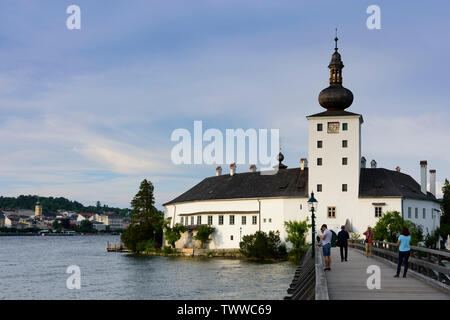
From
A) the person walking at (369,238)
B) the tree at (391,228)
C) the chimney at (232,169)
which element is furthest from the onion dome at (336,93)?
the person walking at (369,238)

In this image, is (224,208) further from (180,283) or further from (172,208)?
(180,283)

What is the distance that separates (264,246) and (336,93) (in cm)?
1951

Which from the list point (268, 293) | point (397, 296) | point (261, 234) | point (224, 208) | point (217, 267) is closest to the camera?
point (397, 296)

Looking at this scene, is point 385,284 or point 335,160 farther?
point 335,160

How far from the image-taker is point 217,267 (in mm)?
54938

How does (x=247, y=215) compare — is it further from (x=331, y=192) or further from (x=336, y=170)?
(x=336, y=170)

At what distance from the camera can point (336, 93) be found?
6569 centimetres

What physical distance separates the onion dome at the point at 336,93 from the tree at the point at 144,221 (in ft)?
101

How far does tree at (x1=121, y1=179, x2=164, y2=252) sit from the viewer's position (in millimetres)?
83688

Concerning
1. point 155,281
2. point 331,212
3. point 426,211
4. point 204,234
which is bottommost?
point 155,281

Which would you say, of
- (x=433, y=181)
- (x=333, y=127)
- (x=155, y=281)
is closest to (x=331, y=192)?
(x=333, y=127)

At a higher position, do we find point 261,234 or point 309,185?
point 309,185
